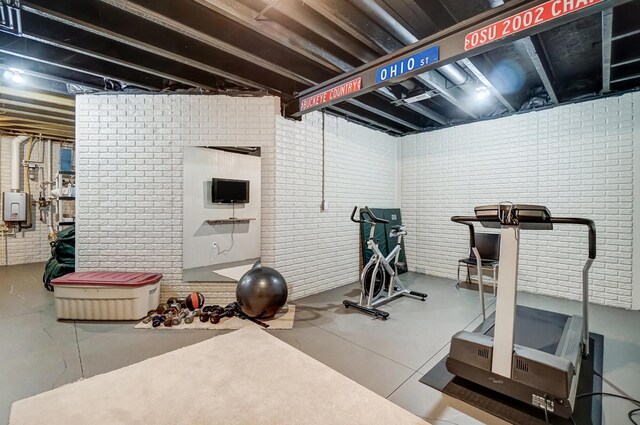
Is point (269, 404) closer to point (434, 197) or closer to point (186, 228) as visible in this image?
point (186, 228)

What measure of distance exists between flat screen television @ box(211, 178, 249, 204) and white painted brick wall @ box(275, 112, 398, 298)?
1.63ft

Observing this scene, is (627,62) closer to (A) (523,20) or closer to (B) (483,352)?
(A) (523,20)

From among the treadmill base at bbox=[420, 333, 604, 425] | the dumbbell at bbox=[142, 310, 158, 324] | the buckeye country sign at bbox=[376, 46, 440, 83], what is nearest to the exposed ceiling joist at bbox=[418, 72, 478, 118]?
the buckeye country sign at bbox=[376, 46, 440, 83]

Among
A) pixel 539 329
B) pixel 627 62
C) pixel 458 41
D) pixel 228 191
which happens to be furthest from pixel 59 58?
pixel 627 62

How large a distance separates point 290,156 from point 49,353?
3.46 m

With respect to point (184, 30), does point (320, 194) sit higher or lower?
lower

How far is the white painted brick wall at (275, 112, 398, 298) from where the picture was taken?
14.3 feet

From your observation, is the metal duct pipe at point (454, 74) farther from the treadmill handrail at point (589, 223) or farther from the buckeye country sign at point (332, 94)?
the treadmill handrail at point (589, 223)

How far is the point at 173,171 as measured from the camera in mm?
4070

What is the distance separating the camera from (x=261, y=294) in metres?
3.42

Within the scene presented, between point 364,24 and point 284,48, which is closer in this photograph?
point 364,24

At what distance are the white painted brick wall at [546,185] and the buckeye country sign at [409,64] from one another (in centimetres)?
334

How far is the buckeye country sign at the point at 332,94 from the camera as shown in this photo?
322 centimetres

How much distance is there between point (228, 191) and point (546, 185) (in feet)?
16.3
